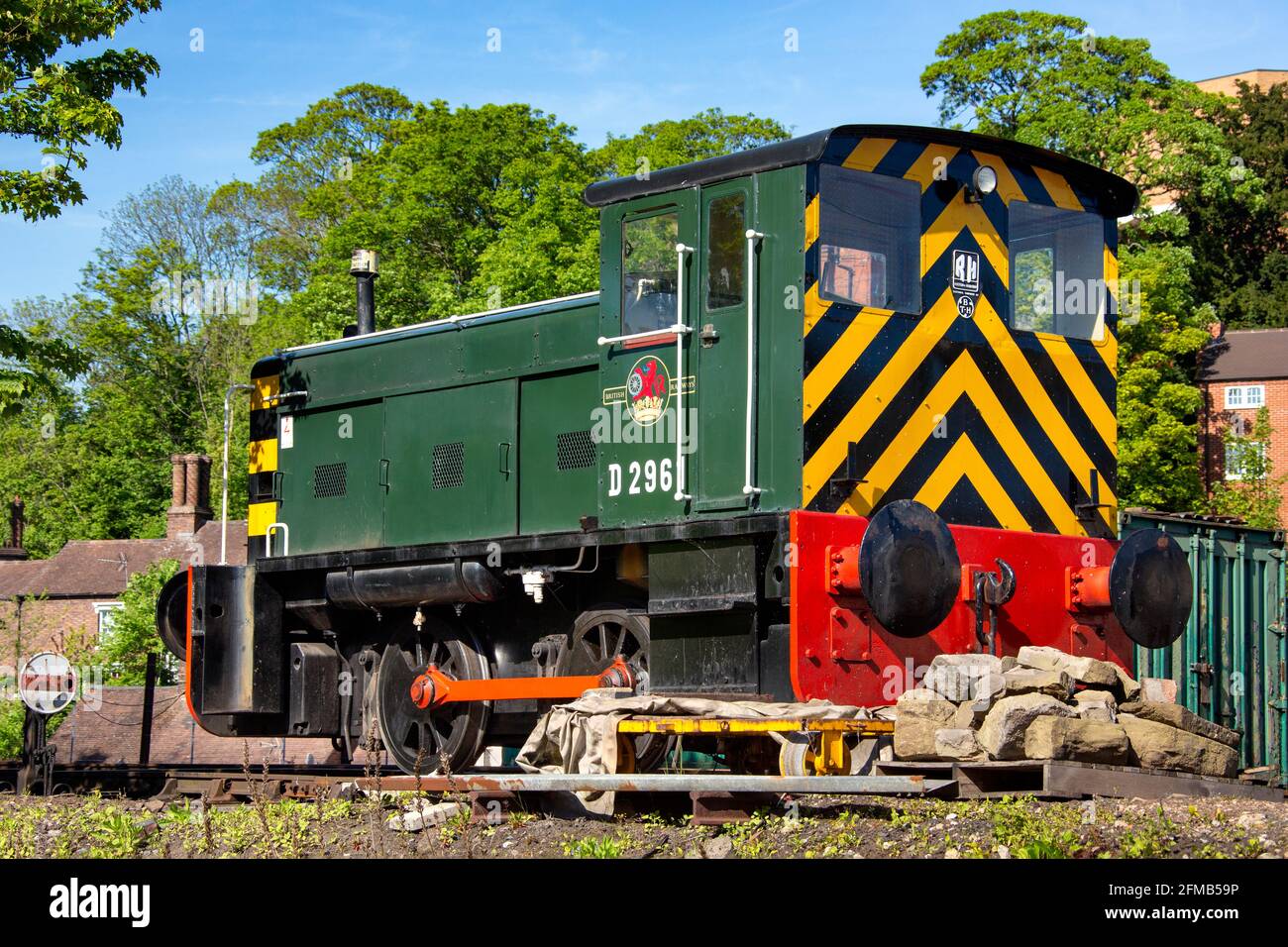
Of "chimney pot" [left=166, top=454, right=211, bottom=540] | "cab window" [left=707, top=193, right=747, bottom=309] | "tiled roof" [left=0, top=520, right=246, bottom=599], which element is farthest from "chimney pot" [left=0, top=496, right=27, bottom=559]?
"cab window" [left=707, top=193, right=747, bottom=309]

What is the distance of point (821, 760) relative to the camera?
7.45m

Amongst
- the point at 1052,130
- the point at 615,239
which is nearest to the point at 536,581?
the point at 615,239

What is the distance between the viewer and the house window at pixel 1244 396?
5106cm

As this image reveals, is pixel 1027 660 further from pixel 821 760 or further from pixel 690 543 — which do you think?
pixel 690 543

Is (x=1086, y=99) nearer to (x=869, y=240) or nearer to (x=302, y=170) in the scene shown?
(x=302, y=170)

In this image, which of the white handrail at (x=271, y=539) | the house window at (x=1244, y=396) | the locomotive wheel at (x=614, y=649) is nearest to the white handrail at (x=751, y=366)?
the locomotive wheel at (x=614, y=649)

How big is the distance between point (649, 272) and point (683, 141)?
37249 mm

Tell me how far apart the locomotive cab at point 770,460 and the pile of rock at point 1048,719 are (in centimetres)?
59

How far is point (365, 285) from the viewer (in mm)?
13094

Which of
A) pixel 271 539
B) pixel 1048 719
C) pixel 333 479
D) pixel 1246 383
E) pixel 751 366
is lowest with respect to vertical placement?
pixel 1048 719

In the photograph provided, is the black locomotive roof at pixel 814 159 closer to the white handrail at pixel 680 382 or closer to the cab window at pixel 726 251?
the cab window at pixel 726 251

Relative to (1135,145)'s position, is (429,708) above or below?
below

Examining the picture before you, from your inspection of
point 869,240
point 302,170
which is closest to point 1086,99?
point 302,170

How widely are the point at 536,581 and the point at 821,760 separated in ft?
9.40
